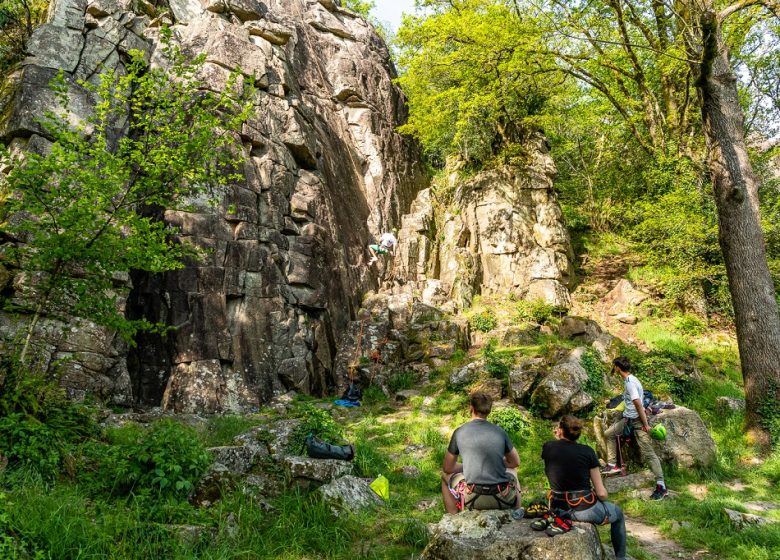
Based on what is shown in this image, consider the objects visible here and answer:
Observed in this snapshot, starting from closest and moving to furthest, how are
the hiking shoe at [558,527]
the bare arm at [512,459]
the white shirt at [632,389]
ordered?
the hiking shoe at [558,527] → the bare arm at [512,459] → the white shirt at [632,389]

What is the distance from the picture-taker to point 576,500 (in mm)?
4566

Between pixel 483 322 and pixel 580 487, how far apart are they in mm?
14929

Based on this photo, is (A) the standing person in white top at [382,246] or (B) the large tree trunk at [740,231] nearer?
(B) the large tree trunk at [740,231]

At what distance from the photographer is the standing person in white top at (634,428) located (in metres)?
7.25

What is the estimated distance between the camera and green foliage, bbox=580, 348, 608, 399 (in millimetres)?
11938

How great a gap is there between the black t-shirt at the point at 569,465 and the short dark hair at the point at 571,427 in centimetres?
7

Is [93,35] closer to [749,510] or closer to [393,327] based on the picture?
[393,327]

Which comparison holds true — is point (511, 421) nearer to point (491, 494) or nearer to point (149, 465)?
point (491, 494)

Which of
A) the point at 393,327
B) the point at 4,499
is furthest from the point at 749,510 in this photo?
the point at 393,327

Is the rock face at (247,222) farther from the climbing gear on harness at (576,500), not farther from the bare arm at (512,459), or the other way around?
the climbing gear on harness at (576,500)

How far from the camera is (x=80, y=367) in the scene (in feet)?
37.2

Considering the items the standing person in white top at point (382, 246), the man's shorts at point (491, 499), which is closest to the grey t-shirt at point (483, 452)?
the man's shorts at point (491, 499)

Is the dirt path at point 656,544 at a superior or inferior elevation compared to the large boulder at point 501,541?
inferior

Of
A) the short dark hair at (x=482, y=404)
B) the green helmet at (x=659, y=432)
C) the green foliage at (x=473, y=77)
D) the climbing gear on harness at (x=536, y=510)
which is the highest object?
the green foliage at (x=473, y=77)
